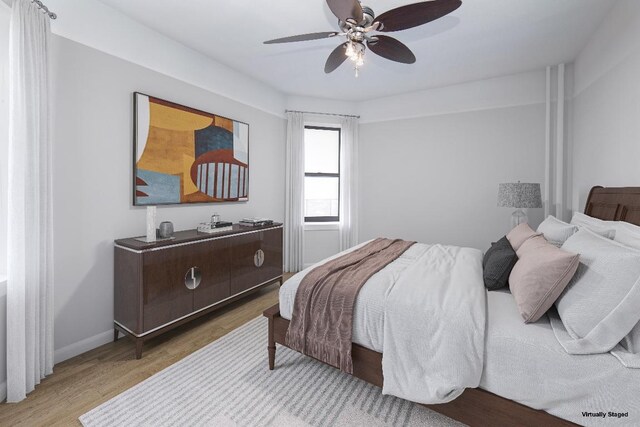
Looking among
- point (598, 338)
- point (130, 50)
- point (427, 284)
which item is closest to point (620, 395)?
point (598, 338)

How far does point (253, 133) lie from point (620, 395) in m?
3.92

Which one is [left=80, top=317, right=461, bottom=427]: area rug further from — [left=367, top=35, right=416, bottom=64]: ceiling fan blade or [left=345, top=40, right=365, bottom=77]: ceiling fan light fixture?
[left=367, top=35, right=416, bottom=64]: ceiling fan blade

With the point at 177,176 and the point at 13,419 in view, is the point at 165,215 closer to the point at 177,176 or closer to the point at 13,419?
the point at 177,176

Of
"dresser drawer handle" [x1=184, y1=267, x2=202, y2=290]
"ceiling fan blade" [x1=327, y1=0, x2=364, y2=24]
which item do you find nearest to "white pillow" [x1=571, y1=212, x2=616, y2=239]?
"ceiling fan blade" [x1=327, y1=0, x2=364, y2=24]

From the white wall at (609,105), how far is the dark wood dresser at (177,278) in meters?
3.33

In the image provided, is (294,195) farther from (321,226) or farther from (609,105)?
(609,105)

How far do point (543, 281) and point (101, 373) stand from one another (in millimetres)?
2845

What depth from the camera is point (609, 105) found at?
7.77ft

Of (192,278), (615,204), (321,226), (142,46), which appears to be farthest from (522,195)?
(142,46)

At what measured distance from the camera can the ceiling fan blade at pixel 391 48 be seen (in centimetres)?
200

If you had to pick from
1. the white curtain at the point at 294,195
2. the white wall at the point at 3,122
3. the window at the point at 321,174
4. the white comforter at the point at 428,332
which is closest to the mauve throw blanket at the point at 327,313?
the white comforter at the point at 428,332

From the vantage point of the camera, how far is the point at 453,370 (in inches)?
52.2

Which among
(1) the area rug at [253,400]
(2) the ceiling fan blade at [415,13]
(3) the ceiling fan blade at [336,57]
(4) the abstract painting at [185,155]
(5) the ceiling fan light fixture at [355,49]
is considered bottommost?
(1) the area rug at [253,400]

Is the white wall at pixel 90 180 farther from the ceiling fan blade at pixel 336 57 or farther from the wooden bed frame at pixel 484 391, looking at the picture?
the ceiling fan blade at pixel 336 57
